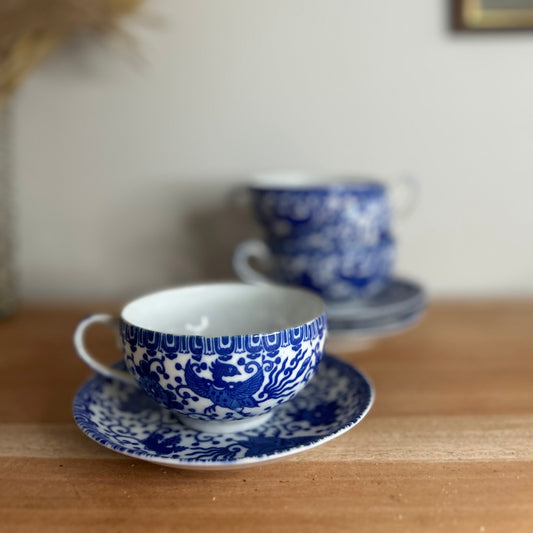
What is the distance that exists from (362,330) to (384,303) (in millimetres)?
80

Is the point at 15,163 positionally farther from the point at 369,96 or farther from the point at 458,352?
the point at 458,352

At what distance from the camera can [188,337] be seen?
1.34ft

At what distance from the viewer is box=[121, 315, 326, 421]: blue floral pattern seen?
41 cm

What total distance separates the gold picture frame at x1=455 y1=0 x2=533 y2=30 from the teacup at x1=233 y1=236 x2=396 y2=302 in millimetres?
294

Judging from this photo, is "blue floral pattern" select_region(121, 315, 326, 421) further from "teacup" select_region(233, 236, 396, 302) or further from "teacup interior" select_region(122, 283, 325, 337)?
"teacup" select_region(233, 236, 396, 302)

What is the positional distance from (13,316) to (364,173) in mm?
489

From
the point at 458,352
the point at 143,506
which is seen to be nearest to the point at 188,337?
the point at 143,506

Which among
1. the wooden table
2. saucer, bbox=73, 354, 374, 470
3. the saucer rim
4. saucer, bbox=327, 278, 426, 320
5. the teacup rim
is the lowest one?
the wooden table

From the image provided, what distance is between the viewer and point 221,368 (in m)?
0.41

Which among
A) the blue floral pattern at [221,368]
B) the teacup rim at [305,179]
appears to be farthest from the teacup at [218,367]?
the teacup rim at [305,179]

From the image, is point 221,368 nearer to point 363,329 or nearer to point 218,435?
point 218,435

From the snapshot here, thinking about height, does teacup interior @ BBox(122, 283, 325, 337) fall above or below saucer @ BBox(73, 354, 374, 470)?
above

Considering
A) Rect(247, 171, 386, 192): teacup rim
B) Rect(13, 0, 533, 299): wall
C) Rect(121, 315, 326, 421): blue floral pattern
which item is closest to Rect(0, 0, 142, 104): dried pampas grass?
Rect(13, 0, 533, 299): wall

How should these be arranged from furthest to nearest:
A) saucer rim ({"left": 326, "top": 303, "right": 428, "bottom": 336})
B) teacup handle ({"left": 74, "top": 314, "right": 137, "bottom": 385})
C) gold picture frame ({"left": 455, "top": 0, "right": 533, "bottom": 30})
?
gold picture frame ({"left": 455, "top": 0, "right": 533, "bottom": 30}) → saucer rim ({"left": 326, "top": 303, "right": 428, "bottom": 336}) → teacup handle ({"left": 74, "top": 314, "right": 137, "bottom": 385})
